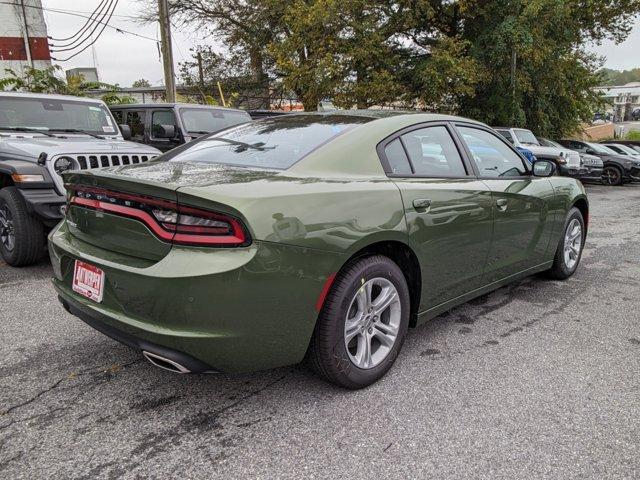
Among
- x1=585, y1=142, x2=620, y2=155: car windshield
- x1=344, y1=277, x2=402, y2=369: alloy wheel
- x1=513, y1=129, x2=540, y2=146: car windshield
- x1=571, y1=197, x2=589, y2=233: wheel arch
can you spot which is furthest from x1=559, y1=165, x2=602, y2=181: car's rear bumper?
x1=344, y1=277, x2=402, y2=369: alloy wheel

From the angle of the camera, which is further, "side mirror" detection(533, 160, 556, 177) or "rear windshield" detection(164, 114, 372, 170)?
"side mirror" detection(533, 160, 556, 177)

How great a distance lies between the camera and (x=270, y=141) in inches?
120

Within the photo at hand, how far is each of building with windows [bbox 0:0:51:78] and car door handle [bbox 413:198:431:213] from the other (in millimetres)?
19270

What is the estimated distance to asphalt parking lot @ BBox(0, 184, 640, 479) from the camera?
209cm

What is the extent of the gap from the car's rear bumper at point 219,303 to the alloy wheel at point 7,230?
10.0 feet

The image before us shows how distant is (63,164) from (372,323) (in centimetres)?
357

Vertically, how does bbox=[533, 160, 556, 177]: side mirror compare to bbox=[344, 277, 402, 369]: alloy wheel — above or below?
above

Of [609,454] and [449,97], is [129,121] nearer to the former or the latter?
[609,454]

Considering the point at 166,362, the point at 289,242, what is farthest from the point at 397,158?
the point at 166,362

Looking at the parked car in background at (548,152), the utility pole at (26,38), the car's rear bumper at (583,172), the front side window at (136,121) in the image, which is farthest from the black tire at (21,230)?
the utility pole at (26,38)

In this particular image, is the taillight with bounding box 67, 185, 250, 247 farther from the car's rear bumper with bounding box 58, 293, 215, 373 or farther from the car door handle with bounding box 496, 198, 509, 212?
the car door handle with bounding box 496, 198, 509, 212

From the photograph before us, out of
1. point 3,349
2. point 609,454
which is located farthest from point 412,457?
point 3,349

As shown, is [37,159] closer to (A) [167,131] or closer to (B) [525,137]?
(A) [167,131]

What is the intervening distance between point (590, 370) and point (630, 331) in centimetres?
88
